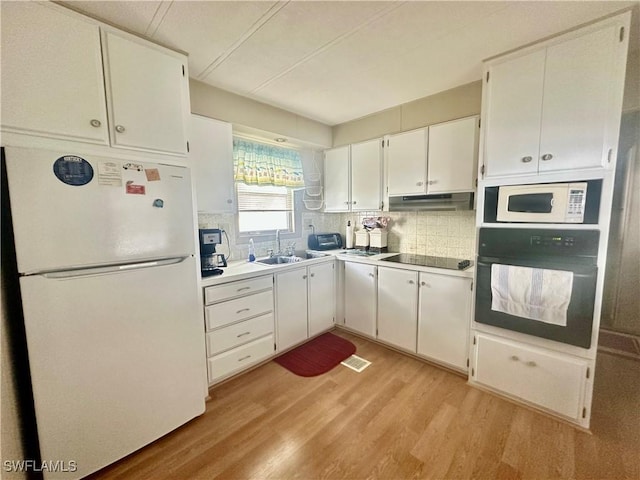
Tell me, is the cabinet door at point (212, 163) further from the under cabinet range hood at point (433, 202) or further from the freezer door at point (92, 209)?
the under cabinet range hood at point (433, 202)

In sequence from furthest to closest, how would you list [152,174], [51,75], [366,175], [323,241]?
1. [323,241]
2. [366,175]
3. [152,174]
4. [51,75]

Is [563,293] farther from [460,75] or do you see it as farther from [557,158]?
[460,75]

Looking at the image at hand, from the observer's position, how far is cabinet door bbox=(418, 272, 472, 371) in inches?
82.5

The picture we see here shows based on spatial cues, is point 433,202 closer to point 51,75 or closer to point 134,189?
point 134,189

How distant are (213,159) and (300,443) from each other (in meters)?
2.15

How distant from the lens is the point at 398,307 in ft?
8.09

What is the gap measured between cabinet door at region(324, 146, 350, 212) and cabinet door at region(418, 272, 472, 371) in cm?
135

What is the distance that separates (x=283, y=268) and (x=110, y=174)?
144 cm

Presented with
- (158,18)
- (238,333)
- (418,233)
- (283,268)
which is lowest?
(238,333)

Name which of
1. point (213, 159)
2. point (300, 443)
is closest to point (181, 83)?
point (213, 159)

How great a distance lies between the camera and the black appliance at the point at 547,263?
155cm

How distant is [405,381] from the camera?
214 cm

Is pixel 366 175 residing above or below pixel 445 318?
above

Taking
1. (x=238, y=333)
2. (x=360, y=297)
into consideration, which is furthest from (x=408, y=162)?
(x=238, y=333)
